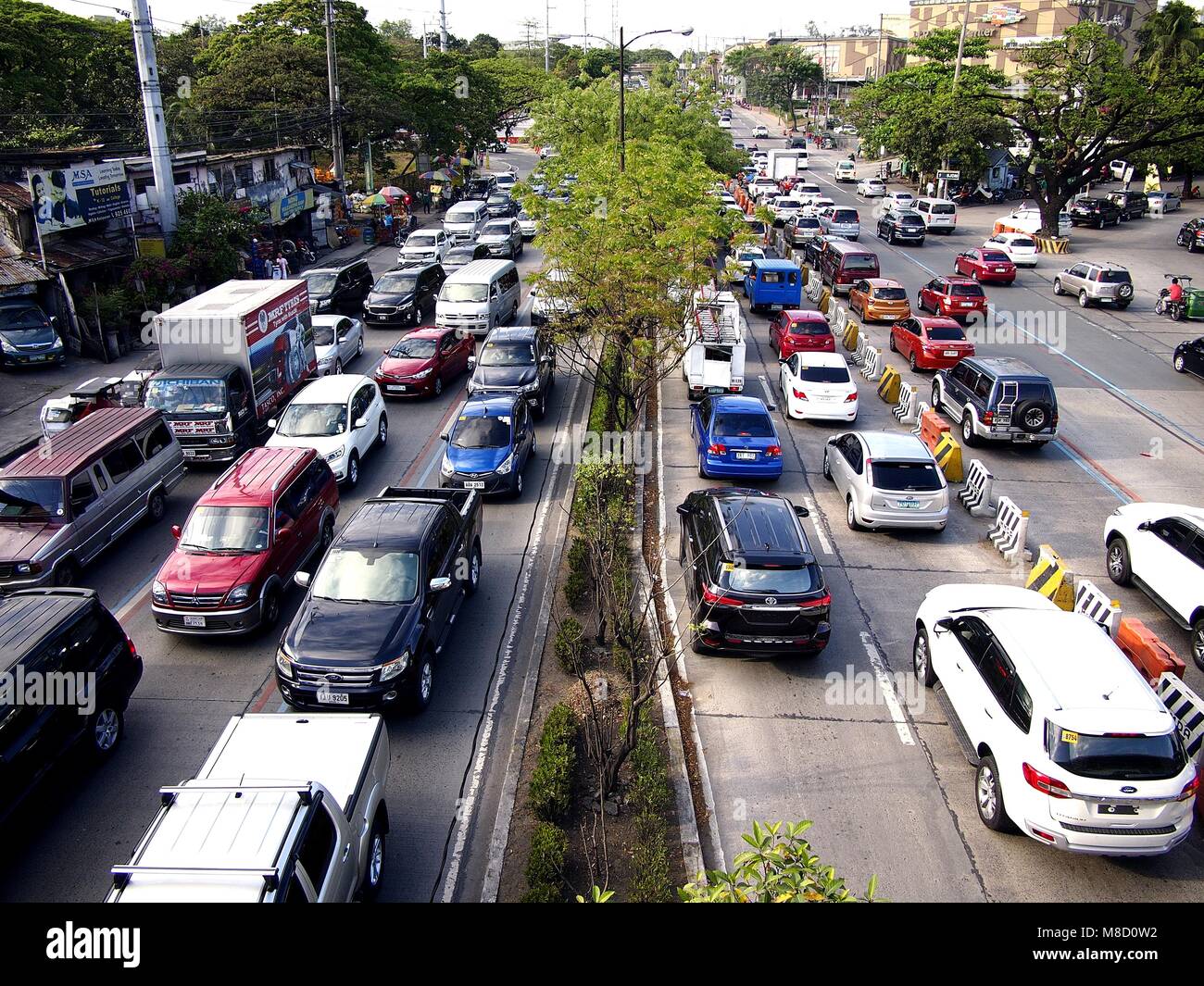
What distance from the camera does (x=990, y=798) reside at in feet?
32.1

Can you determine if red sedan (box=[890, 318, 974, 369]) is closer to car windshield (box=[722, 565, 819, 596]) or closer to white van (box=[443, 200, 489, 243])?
car windshield (box=[722, 565, 819, 596])

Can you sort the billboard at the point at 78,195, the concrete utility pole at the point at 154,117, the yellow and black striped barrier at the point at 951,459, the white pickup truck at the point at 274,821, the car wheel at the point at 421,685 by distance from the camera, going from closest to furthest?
the white pickup truck at the point at 274,821 < the car wheel at the point at 421,685 < the yellow and black striped barrier at the point at 951,459 < the billboard at the point at 78,195 < the concrete utility pole at the point at 154,117

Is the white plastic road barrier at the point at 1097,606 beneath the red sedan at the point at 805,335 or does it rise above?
beneath

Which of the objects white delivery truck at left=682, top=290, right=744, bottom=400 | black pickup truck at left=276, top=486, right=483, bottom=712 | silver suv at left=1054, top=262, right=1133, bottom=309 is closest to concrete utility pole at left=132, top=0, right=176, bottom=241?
white delivery truck at left=682, top=290, right=744, bottom=400

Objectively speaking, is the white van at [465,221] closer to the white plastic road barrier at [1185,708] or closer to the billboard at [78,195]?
the billboard at [78,195]

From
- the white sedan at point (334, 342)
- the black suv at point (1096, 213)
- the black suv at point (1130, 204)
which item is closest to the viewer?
the white sedan at point (334, 342)

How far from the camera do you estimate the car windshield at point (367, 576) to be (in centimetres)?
1194

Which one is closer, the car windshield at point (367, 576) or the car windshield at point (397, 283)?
the car windshield at point (367, 576)

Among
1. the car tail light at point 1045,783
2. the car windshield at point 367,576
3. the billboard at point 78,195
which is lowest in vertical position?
the car tail light at point 1045,783

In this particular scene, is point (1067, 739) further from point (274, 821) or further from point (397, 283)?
point (397, 283)

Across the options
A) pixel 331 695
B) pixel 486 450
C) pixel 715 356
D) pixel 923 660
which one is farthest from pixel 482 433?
pixel 923 660

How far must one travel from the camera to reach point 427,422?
22.8m

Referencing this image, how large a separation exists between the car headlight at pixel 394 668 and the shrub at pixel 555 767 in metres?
1.85

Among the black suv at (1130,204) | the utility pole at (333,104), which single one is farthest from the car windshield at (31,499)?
the black suv at (1130,204)
